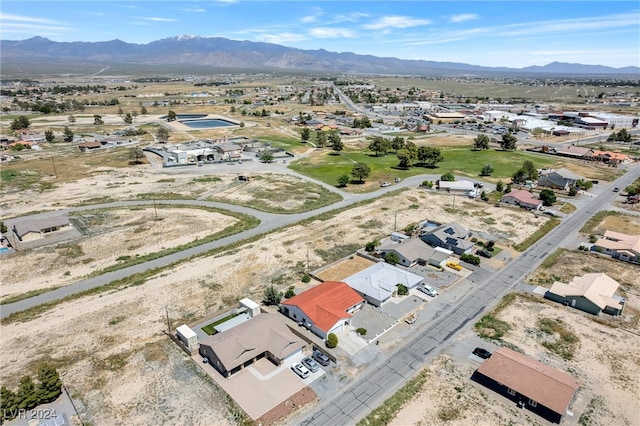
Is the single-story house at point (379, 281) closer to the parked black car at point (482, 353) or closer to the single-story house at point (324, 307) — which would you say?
the single-story house at point (324, 307)

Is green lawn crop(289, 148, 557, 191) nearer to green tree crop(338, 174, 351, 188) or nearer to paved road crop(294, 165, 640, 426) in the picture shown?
green tree crop(338, 174, 351, 188)

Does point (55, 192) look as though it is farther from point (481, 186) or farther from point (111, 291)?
point (481, 186)

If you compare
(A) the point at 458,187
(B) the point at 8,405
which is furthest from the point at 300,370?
(A) the point at 458,187

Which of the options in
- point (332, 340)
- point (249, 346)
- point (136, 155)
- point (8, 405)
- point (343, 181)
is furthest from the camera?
point (136, 155)

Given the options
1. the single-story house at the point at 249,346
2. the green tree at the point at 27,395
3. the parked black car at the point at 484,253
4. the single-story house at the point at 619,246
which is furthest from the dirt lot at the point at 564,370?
the green tree at the point at 27,395

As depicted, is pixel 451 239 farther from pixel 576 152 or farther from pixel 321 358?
pixel 576 152
